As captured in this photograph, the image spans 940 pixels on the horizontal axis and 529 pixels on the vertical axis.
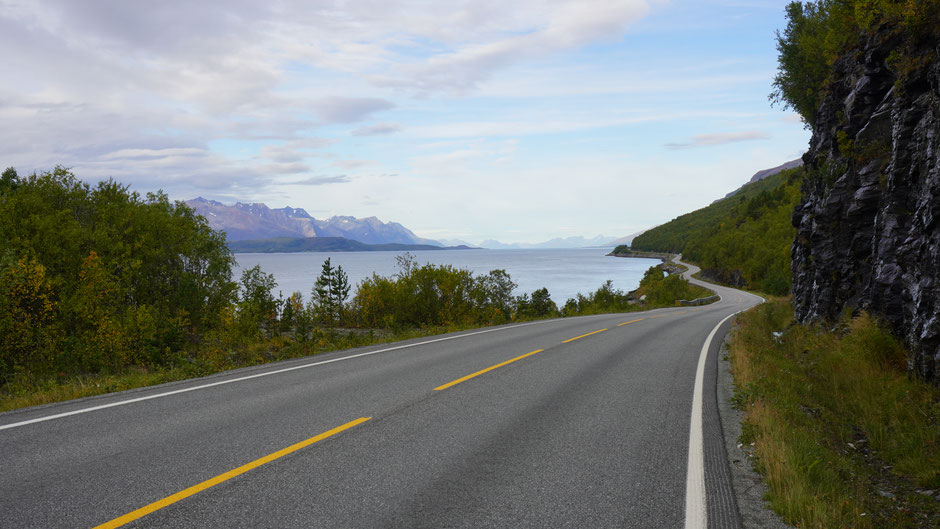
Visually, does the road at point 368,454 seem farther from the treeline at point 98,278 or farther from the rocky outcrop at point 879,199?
the treeline at point 98,278

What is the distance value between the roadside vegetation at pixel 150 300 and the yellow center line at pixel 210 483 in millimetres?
6886

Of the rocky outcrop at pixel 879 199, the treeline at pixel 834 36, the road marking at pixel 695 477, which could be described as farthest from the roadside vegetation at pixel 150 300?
the treeline at pixel 834 36

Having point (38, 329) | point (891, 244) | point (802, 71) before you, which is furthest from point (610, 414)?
point (802, 71)

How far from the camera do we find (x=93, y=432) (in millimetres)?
6023

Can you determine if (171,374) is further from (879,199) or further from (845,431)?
(879,199)

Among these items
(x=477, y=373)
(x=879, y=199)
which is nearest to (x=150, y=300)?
(x=477, y=373)

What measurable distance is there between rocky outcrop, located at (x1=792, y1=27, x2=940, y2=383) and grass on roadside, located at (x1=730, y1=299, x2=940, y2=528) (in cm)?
71

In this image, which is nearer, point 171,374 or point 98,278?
point 171,374

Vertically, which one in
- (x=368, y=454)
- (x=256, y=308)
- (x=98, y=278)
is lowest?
(x=256, y=308)

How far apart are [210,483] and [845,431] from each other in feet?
29.0

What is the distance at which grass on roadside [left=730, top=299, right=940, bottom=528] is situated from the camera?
4.72 meters

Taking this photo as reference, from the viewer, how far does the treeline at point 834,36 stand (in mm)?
10102

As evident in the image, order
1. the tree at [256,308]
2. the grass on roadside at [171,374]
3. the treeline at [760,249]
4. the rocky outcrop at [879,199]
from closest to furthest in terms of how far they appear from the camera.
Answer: the grass on roadside at [171,374]
the rocky outcrop at [879,199]
the tree at [256,308]
the treeline at [760,249]

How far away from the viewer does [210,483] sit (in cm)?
458
